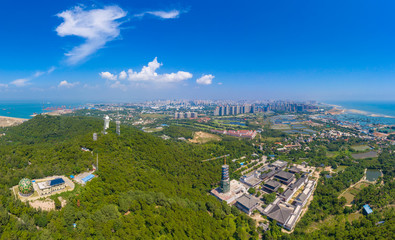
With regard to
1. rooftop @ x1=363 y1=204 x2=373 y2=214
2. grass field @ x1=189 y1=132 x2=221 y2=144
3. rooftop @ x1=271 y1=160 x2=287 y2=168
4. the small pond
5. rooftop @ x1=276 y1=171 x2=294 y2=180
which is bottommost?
the small pond

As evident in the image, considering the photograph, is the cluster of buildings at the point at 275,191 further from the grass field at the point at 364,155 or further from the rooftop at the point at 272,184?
the grass field at the point at 364,155

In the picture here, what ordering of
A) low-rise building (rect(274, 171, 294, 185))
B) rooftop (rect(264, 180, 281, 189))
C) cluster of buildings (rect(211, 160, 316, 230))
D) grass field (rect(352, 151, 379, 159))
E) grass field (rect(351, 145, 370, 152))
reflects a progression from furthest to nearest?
grass field (rect(351, 145, 370, 152))
grass field (rect(352, 151, 379, 159))
low-rise building (rect(274, 171, 294, 185))
rooftop (rect(264, 180, 281, 189))
cluster of buildings (rect(211, 160, 316, 230))

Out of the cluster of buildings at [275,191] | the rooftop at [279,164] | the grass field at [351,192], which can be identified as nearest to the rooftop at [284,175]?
the cluster of buildings at [275,191]

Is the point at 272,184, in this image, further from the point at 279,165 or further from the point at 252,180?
the point at 279,165

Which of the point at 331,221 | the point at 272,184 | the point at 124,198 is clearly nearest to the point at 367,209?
the point at 331,221

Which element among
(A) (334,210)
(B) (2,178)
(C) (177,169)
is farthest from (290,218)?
(B) (2,178)

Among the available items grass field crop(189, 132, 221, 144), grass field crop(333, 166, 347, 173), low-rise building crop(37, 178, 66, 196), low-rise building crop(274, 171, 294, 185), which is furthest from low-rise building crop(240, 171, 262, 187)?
grass field crop(189, 132, 221, 144)

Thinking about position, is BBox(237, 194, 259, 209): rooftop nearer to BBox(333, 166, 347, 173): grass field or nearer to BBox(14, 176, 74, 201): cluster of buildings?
BBox(14, 176, 74, 201): cluster of buildings

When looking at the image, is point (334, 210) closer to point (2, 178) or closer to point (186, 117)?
point (2, 178)
